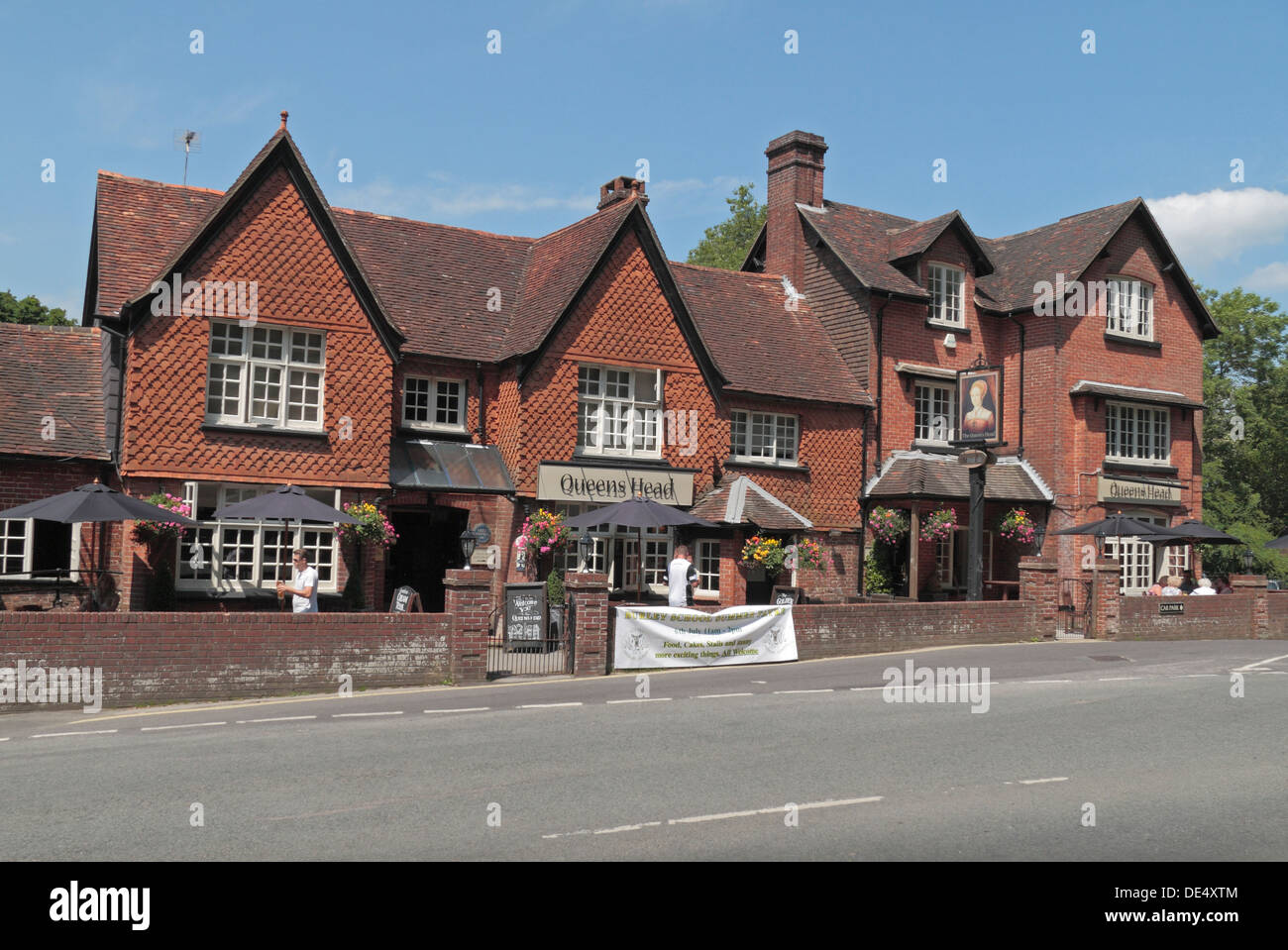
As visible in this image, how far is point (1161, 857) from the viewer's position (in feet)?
23.3

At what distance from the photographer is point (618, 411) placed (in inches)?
985

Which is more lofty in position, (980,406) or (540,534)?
(980,406)

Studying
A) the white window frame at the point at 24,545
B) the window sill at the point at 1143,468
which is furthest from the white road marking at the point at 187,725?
the window sill at the point at 1143,468

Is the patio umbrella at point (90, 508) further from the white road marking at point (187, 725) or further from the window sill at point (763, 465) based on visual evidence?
the window sill at point (763, 465)

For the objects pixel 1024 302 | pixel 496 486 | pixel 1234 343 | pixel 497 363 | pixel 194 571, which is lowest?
pixel 194 571

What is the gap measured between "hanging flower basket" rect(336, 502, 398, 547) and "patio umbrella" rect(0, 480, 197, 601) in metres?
4.36

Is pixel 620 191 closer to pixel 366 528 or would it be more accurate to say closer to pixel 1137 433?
pixel 366 528

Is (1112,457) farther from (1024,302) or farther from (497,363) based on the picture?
(497,363)

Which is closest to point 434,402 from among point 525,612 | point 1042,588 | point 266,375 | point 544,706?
point 266,375

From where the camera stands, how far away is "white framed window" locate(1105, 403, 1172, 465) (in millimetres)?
31250

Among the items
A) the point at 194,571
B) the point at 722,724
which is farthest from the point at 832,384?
the point at 722,724

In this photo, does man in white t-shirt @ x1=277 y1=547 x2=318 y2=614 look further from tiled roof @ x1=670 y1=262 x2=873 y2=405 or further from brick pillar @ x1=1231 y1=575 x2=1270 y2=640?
brick pillar @ x1=1231 y1=575 x2=1270 y2=640

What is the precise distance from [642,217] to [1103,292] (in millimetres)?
14032

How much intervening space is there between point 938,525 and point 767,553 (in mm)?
5272
